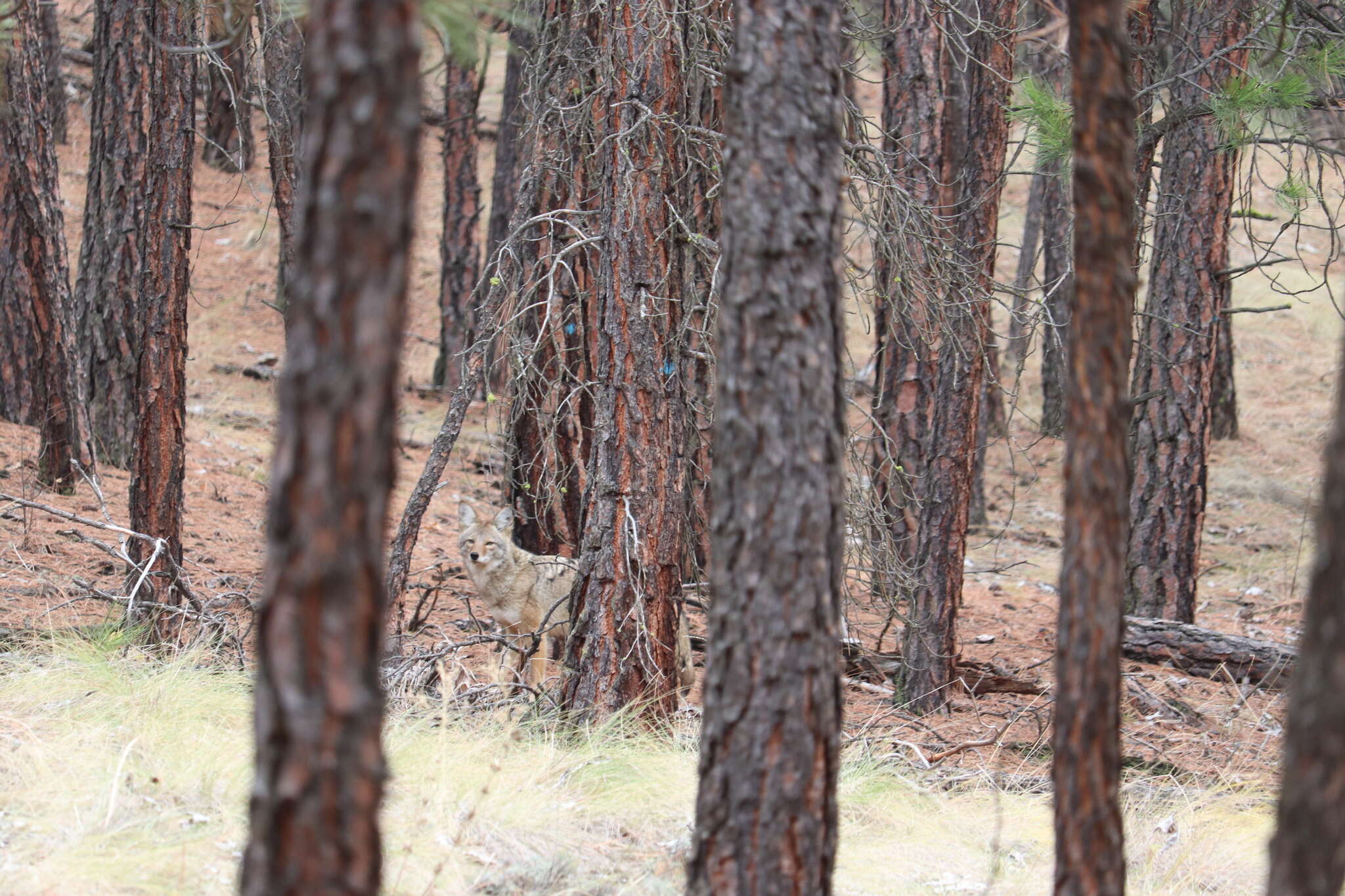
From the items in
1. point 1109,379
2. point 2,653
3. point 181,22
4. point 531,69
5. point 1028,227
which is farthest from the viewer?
point 1028,227

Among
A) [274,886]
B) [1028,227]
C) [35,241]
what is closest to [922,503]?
[274,886]

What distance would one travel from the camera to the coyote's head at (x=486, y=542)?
7.89m

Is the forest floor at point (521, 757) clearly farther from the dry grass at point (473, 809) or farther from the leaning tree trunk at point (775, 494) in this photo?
the leaning tree trunk at point (775, 494)

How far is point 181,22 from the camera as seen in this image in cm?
629

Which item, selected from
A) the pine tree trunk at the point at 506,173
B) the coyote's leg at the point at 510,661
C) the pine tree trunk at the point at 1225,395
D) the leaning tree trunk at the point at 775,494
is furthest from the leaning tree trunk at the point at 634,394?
the pine tree trunk at the point at 1225,395

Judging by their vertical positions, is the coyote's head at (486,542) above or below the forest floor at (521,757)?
above

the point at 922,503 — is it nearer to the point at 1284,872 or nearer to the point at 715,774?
the point at 715,774

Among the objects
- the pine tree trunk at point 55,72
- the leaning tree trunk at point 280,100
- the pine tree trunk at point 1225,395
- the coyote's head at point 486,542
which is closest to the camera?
the leaning tree trunk at point 280,100

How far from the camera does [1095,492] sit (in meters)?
Answer: 3.06

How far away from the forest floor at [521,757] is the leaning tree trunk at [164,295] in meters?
0.40

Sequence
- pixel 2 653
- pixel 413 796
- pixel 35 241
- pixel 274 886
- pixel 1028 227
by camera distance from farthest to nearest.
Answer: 1. pixel 1028 227
2. pixel 35 241
3. pixel 2 653
4. pixel 413 796
5. pixel 274 886

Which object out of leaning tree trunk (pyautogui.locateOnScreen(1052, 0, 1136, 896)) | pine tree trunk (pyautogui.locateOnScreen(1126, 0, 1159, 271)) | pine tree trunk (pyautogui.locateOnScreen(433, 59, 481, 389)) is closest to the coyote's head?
pine tree trunk (pyautogui.locateOnScreen(1126, 0, 1159, 271))

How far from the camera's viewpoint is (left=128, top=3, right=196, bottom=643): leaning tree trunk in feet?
20.2

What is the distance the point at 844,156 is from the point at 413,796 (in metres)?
3.94
